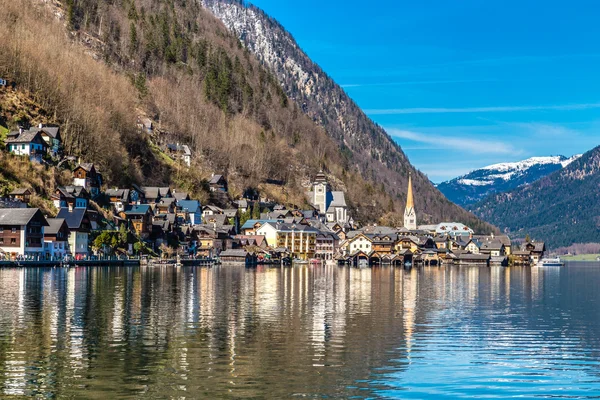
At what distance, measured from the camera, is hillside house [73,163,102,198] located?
127 metres

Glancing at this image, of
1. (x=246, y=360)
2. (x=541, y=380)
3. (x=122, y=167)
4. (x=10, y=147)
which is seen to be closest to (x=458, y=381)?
(x=541, y=380)

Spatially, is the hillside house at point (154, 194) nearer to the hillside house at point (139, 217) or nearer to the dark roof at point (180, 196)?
the dark roof at point (180, 196)

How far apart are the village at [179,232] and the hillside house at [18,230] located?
0.13 meters

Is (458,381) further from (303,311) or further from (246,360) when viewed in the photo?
(303,311)

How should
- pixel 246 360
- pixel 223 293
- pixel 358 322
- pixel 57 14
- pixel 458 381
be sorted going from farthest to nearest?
pixel 57 14 < pixel 223 293 < pixel 358 322 < pixel 246 360 < pixel 458 381

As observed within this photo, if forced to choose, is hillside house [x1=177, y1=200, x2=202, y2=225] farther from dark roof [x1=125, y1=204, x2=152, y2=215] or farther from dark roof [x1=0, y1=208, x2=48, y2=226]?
dark roof [x1=0, y1=208, x2=48, y2=226]

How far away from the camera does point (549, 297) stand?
66.9 m

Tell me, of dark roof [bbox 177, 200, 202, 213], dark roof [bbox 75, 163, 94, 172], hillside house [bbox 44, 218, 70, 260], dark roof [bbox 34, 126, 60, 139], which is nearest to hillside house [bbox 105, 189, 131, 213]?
dark roof [bbox 75, 163, 94, 172]

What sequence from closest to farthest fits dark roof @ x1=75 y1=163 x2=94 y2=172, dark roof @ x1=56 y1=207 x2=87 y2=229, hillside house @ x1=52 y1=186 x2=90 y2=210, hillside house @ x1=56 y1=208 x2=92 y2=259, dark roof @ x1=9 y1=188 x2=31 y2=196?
dark roof @ x1=9 y1=188 x2=31 y2=196
dark roof @ x1=56 y1=207 x2=87 y2=229
hillside house @ x1=56 y1=208 x2=92 y2=259
hillside house @ x1=52 y1=186 x2=90 y2=210
dark roof @ x1=75 y1=163 x2=94 y2=172

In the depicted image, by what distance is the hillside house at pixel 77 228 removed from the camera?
359 feet

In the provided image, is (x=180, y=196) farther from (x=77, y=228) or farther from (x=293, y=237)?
(x=77, y=228)

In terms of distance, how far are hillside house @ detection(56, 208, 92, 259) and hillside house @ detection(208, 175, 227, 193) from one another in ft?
224

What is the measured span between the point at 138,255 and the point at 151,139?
211 feet

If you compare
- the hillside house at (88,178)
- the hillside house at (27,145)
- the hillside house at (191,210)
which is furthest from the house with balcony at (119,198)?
the hillside house at (191,210)
